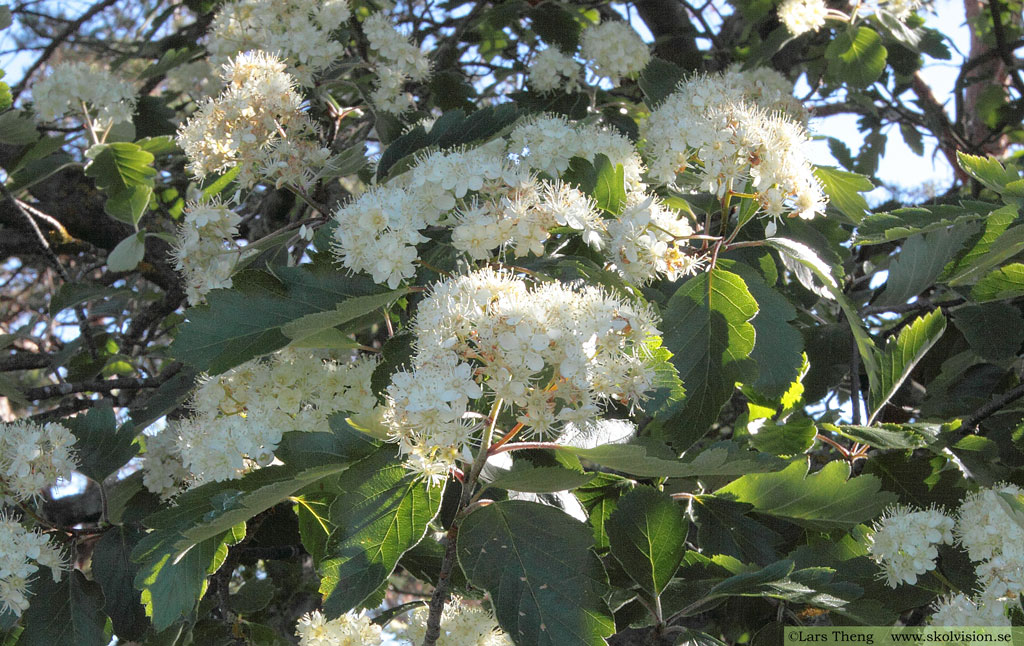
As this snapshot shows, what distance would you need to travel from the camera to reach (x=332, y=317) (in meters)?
1.47

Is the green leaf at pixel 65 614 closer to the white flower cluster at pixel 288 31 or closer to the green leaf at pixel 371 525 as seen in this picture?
the green leaf at pixel 371 525

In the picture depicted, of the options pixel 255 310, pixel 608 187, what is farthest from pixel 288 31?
pixel 608 187

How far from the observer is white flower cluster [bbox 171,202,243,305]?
1.96m

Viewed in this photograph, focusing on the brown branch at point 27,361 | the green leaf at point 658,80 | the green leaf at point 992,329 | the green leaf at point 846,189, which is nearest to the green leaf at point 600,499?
the green leaf at point 846,189

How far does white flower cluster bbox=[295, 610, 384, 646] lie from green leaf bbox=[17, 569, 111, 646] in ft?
1.51

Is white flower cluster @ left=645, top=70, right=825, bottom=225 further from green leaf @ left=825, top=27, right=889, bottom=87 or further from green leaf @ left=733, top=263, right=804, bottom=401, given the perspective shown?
green leaf @ left=825, top=27, right=889, bottom=87

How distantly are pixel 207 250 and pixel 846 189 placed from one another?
4.79 feet

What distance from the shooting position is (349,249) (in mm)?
1543

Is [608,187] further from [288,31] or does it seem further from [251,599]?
[251,599]

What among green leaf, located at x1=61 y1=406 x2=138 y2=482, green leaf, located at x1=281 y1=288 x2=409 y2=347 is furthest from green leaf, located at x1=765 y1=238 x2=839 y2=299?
green leaf, located at x1=61 y1=406 x2=138 y2=482

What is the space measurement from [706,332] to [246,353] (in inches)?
33.0

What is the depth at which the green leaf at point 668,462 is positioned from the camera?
4.12ft

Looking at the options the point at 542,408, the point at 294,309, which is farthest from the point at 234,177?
the point at 542,408

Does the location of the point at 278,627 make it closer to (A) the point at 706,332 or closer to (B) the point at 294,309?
(B) the point at 294,309
